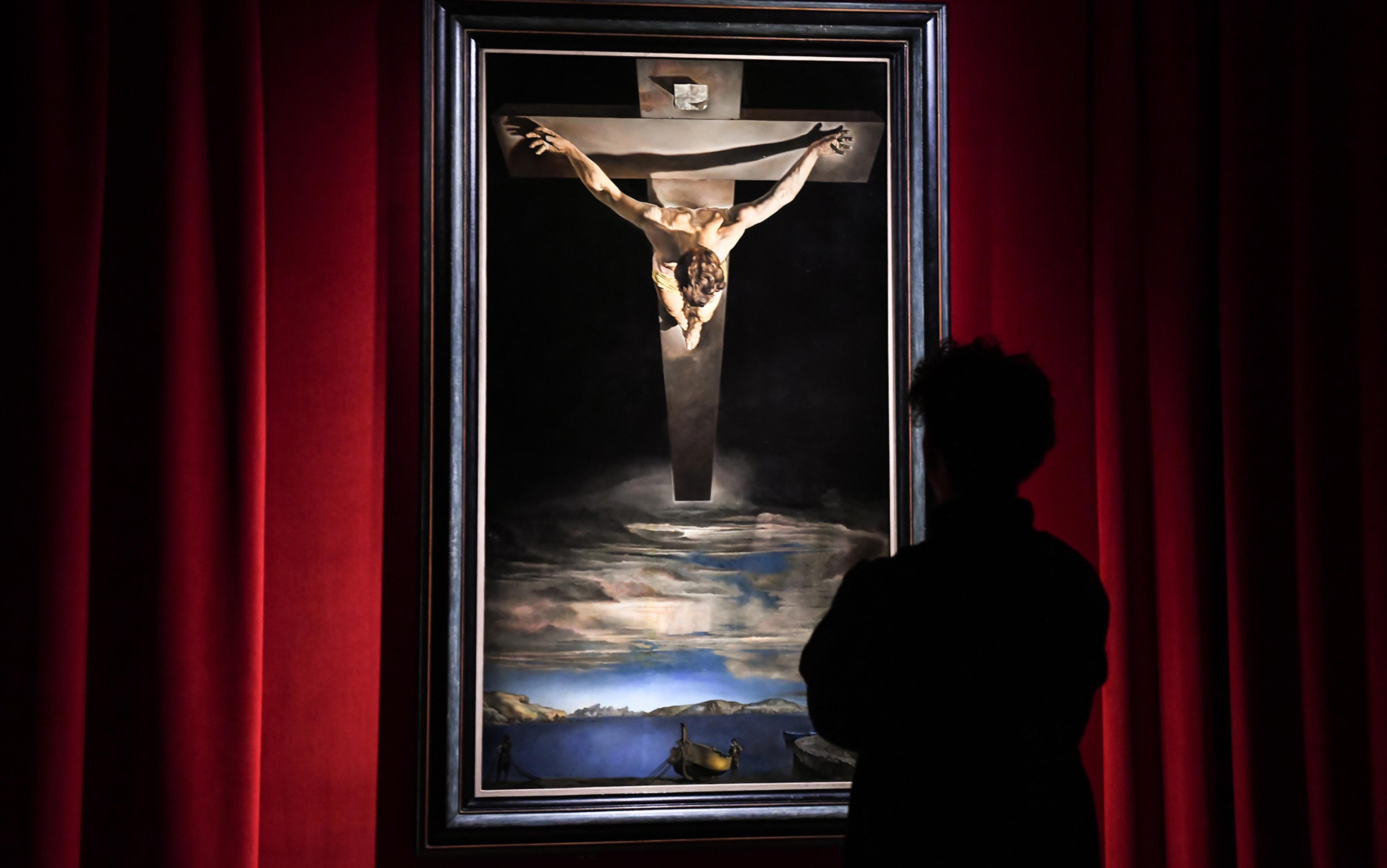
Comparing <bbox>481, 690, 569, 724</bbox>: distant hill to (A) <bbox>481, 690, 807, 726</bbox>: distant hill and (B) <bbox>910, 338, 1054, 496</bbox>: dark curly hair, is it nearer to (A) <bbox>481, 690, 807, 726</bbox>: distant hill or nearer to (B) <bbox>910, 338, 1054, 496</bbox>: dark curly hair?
(A) <bbox>481, 690, 807, 726</bbox>: distant hill

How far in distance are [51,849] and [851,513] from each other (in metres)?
1.30

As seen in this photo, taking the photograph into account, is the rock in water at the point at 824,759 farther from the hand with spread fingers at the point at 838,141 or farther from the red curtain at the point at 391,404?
the hand with spread fingers at the point at 838,141

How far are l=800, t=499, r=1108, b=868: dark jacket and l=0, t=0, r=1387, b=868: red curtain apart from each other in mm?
630

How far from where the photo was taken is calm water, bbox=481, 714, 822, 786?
1505 millimetres

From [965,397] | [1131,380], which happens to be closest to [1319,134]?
[1131,380]

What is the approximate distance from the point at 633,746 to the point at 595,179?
1.01m

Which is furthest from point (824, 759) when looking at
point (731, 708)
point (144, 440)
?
point (144, 440)

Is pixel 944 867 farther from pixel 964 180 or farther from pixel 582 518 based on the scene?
pixel 964 180

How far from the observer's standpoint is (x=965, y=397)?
99 cm

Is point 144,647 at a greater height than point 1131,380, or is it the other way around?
point 1131,380

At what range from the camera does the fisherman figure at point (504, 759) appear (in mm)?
1501

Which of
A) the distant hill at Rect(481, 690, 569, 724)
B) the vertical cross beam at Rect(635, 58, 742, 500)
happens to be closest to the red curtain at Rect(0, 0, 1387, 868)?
the distant hill at Rect(481, 690, 569, 724)

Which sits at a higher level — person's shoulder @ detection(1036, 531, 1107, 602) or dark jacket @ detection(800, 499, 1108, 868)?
person's shoulder @ detection(1036, 531, 1107, 602)

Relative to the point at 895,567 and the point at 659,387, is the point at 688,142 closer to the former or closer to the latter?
the point at 659,387
